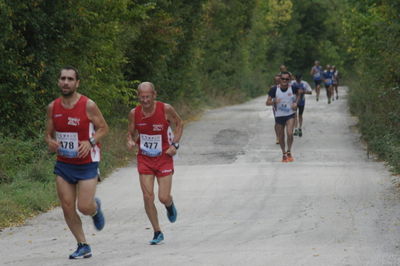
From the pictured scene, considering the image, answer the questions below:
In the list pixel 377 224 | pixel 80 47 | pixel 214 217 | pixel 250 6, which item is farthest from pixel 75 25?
pixel 250 6

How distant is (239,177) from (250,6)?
103ft

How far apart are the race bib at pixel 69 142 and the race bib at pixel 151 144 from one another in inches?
50.6

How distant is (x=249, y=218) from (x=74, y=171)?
3.53 meters

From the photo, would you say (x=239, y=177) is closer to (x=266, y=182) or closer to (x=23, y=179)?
(x=266, y=182)

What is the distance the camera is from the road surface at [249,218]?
28.9ft

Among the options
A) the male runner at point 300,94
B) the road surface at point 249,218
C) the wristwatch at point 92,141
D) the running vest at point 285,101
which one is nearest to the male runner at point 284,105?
the running vest at point 285,101

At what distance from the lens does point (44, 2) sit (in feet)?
58.2

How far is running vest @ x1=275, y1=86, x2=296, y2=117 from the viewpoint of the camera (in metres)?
19.4

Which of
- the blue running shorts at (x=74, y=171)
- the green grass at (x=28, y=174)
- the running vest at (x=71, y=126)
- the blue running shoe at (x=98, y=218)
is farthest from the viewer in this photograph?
the green grass at (x=28, y=174)

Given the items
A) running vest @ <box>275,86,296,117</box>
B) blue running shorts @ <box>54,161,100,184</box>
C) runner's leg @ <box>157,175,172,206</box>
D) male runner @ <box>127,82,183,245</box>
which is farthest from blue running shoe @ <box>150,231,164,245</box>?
running vest @ <box>275,86,296,117</box>

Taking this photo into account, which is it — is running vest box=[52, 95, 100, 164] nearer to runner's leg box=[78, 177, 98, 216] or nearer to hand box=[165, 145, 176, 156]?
runner's leg box=[78, 177, 98, 216]

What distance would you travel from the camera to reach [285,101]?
19.4 metres

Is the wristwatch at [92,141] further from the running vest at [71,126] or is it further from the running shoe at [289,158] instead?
Answer: the running shoe at [289,158]

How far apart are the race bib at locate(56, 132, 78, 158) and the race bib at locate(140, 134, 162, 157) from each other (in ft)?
4.22
